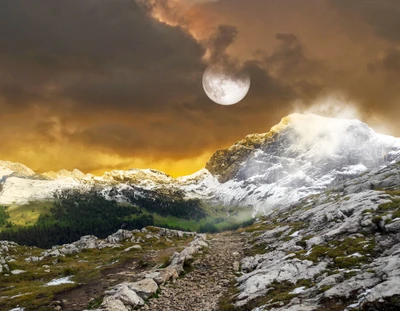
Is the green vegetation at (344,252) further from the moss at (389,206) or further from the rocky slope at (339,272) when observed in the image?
the moss at (389,206)

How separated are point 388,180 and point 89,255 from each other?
10882 cm

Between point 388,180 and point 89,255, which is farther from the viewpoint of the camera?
point 388,180

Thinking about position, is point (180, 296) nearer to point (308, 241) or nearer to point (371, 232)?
point (308, 241)

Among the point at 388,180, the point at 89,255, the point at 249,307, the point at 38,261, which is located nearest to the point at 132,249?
the point at 89,255

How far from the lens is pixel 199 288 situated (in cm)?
4059

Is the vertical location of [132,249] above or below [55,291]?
above

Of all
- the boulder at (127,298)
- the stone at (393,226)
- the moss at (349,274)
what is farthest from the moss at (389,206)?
the boulder at (127,298)

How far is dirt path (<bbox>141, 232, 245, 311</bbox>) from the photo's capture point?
34656 mm

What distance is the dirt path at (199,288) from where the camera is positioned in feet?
114

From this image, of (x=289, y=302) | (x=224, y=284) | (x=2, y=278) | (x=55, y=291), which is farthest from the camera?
(x=2, y=278)

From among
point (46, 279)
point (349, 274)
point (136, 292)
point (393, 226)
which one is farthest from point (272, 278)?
point (46, 279)

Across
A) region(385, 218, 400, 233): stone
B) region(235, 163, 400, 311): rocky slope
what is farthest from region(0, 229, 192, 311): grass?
region(385, 218, 400, 233): stone

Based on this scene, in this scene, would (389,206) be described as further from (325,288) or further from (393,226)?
(325,288)

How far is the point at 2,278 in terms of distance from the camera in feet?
224
